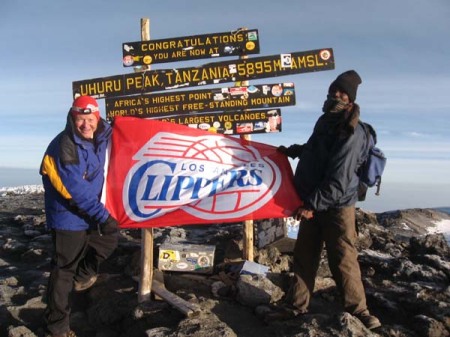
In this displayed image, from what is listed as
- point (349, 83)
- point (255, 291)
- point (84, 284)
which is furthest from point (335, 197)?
point (84, 284)

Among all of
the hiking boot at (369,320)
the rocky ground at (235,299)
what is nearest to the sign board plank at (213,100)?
the rocky ground at (235,299)

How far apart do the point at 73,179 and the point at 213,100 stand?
2.76m

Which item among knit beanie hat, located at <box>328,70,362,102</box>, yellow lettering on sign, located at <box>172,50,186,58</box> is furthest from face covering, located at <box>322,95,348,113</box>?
yellow lettering on sign, located at <box>172,50,186,58</box>

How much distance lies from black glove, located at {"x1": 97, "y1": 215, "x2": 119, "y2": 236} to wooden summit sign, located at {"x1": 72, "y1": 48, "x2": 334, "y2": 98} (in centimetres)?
239

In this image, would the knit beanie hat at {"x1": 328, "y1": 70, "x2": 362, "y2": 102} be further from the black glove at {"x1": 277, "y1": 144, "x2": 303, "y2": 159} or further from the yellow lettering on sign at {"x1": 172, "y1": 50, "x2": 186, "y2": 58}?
the yellow lettering on sign at {"x1": 172, "y1": 50, "x2": 186, "y2": 58}

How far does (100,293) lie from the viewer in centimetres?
547

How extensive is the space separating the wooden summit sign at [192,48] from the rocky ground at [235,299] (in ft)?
10.3

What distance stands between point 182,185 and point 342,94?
2154mm

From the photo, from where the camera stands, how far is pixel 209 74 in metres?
6.09

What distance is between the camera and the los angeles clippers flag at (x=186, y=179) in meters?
4.80

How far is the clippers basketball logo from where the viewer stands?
4.84m

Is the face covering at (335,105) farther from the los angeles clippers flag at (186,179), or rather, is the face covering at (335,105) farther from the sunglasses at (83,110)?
the sunglasses at (83,110)

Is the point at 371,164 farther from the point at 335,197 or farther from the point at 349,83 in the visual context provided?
the point at 349,83

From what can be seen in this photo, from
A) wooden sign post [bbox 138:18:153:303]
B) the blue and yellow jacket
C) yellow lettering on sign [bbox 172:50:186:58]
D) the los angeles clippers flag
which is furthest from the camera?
yellow lettering on sign [bbox 172:50:186:58]
